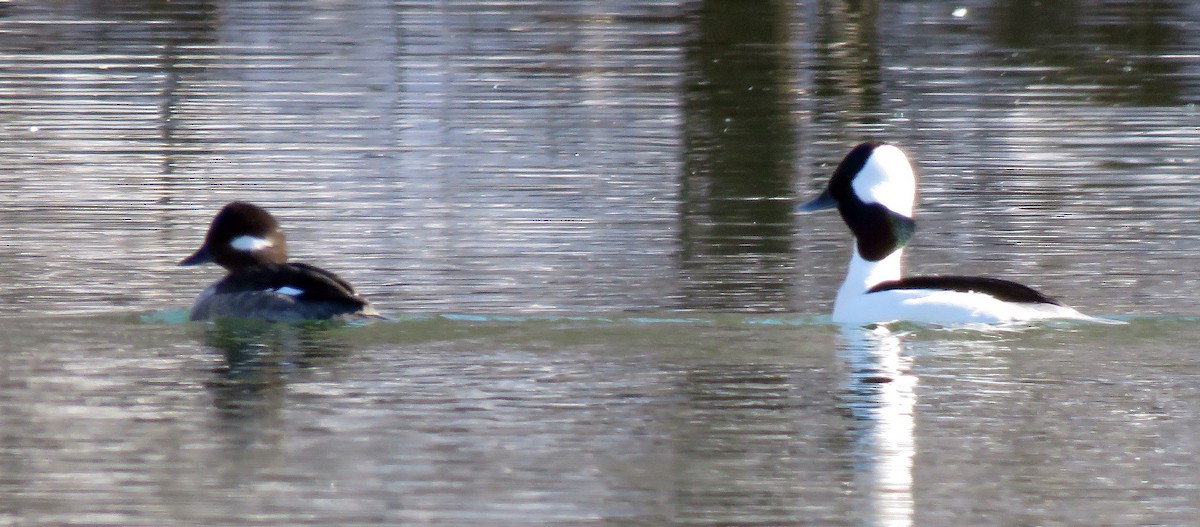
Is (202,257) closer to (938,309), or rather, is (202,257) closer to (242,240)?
(242,240)

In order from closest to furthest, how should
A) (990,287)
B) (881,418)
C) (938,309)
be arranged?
(881,418)
(990,287)
(938,309)

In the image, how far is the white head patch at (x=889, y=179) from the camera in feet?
35.4

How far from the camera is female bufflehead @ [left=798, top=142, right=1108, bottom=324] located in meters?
10.0

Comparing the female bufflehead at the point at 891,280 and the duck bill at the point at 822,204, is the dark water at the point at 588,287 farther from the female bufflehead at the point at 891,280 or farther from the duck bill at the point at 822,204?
the duck bill at the point at 822,204

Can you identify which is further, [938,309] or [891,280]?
[891,280]

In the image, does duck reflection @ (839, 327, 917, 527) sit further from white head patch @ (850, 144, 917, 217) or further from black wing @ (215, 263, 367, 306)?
black wing @ (215, 263, 367, 306)

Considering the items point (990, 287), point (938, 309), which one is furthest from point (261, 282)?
point (990, 287)

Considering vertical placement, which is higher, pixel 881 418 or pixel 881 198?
pixel 881 198

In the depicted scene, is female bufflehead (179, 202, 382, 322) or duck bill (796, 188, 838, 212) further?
duck bill (796, 188, 838, 212)

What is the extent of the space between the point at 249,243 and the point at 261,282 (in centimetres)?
86

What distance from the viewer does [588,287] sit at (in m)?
10.9

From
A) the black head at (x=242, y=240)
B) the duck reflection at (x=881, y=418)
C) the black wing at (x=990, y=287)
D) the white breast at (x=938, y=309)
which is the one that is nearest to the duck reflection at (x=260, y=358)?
the black head at (x=242, y=240)

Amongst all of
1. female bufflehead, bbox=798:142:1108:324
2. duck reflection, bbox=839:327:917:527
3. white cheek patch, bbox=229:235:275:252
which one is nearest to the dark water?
duck reflection, bbox=839:327:917:527

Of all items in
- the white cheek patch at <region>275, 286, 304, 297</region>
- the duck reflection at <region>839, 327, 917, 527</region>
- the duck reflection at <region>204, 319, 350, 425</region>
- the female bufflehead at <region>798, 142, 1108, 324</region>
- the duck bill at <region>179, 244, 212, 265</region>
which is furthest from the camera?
the duck bill at <region>179, 244, 212, 265</region>
